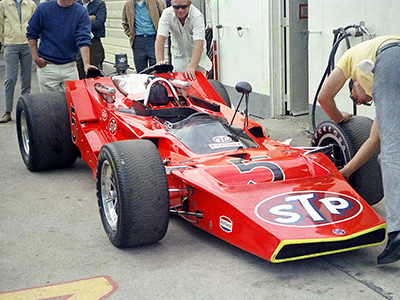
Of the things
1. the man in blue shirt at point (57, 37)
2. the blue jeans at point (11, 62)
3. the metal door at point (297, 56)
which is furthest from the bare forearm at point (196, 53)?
the blue jeans at point (11, 62)

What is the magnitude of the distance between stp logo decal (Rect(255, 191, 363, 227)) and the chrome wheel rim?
111 centimetres

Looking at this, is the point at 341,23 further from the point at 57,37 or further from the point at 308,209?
the point at 308,209

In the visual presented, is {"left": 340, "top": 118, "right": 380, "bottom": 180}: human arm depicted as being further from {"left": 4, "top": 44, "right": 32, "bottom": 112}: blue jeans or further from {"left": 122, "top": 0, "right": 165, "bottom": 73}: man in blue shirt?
{"left": 4, "top": 44, "right": 32, "bottom": 112}: blue jeans

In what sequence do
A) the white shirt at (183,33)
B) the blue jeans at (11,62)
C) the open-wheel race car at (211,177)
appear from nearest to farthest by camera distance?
the open-wheel race car at (211,177) → the white shirt at (183,33) → the blue jeans at (11,62)

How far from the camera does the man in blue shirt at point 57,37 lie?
6621 mm

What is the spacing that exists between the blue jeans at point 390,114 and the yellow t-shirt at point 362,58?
0.49 ft

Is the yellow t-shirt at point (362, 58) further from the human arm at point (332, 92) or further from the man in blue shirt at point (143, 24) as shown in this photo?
the man in blue shirt at point (143, 24)

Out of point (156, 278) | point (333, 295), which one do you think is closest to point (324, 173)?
point (333, 295)

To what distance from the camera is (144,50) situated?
855 centimetres

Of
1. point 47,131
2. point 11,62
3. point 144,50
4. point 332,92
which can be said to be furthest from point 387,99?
point 11,62

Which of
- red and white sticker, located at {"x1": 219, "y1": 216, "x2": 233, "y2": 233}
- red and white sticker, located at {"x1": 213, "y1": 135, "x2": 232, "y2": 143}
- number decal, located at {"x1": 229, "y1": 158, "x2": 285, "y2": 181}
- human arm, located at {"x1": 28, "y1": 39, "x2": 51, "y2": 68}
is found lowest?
red and white sticker, located at {"x1": 219, "y1": 216, "x2": 233, "y2": 233}

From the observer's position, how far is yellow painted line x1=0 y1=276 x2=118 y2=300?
3.30 meters

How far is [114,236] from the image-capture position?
3902mm

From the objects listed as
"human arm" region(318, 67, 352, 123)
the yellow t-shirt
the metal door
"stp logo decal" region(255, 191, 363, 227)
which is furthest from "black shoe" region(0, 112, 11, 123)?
the yellow t-shirt
